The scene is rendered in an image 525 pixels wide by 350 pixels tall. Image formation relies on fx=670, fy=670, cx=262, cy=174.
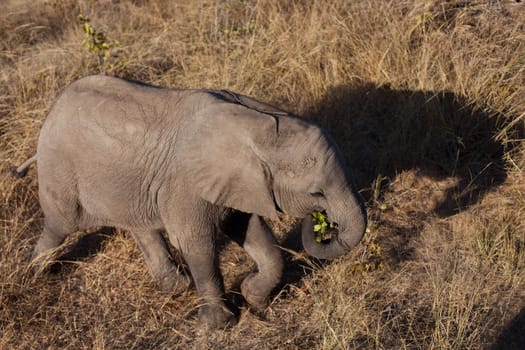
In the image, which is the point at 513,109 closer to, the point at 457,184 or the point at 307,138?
the point at 457,184

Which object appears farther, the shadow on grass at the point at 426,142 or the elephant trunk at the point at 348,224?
the shadow on grass at the point at 426,142

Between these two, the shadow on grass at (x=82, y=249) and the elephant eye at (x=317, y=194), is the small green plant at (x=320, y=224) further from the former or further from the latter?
the shadow on grass at (x=82, y=249)

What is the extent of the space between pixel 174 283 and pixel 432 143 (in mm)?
2522

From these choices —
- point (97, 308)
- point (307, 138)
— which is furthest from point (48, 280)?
point (307, 138)

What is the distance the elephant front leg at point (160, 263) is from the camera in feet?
15.0

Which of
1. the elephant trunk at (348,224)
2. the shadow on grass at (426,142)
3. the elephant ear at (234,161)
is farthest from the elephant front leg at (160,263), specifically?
the shadow on grass at (426,142)

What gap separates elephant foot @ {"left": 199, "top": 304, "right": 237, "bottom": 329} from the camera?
420cm

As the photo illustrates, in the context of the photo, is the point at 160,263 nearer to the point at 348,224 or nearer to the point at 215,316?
the point at 215,316

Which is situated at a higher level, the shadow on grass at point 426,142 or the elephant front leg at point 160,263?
the shadow on grass at point 426,142

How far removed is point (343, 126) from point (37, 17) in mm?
4218

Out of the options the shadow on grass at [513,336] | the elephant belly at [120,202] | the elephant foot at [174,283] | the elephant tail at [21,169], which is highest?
the elephant belly at [120,202]

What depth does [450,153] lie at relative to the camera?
5.65 m

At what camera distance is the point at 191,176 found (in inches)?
150

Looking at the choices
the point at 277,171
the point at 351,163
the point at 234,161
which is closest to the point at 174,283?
the point at 234,161
